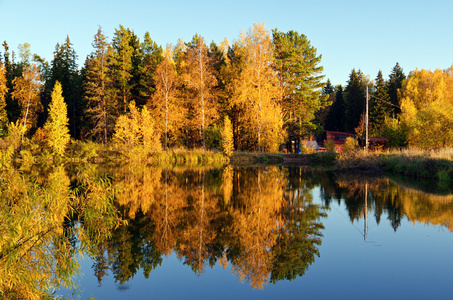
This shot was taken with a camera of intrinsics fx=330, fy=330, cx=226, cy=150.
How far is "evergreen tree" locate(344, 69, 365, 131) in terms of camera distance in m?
73.6

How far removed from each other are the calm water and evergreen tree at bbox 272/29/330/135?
30043 millimetres

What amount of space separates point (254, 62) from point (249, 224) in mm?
31184

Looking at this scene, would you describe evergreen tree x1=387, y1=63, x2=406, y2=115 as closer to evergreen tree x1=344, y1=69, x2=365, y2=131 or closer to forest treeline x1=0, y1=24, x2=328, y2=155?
evergreen tree x1=344, y1=69, x2=365, y2=131

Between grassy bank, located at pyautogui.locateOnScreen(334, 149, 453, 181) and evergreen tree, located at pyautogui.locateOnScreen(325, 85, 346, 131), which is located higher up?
evergreen tree, located at pyautogui.locateOnScreen(325, 85, 346, 131)

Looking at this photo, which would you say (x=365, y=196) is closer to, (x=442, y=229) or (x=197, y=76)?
(x=442, y=229)

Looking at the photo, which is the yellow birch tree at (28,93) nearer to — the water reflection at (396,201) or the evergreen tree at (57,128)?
the evergreen tree at (57,128)

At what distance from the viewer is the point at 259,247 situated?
8.54 m

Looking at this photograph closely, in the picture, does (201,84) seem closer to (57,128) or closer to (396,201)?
(57,128)

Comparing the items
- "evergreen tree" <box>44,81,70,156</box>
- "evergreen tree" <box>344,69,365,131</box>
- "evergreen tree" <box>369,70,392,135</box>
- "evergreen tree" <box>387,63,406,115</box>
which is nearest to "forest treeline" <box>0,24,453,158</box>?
"evergreen tree" <box>44,81,70,156</box>

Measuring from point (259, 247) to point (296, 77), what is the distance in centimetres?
3809

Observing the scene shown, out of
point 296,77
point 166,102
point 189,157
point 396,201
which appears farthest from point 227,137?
point 396,201

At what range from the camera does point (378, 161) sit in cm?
2948

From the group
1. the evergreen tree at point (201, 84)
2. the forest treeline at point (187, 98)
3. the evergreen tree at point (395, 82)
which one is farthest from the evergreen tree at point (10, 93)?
the evergreen tree at point (395, 82)

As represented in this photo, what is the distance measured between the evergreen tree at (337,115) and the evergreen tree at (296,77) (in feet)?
130
